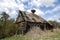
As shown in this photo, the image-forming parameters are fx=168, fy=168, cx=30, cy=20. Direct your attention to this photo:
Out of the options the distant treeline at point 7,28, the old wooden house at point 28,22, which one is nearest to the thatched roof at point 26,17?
the old wooden house at point 28,22

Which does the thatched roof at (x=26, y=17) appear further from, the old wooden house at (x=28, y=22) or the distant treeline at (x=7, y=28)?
the distant treeline at (x=7, y=28)

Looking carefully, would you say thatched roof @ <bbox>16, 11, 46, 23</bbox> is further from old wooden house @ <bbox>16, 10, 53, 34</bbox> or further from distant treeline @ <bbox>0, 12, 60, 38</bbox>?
distant treeline @ <bbox>0, 12, 60, 38</bbox>

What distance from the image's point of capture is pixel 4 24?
136 ft

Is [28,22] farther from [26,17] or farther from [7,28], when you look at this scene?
[7,28]

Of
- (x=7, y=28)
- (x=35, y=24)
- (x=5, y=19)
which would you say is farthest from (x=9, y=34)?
(x=35, y=24)

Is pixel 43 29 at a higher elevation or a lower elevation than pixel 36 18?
lower

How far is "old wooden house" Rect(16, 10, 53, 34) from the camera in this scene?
126ft

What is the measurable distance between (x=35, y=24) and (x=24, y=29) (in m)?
2.86

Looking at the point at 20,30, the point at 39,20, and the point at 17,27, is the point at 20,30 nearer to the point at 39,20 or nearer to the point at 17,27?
the point at 17,27

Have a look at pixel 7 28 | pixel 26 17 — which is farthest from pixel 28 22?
pixel 7 28

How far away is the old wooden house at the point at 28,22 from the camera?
38344mm

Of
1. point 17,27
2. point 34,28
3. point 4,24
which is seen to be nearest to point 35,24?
point 34,28

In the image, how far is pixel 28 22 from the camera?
126 ft

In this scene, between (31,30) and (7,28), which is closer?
(31,30)
